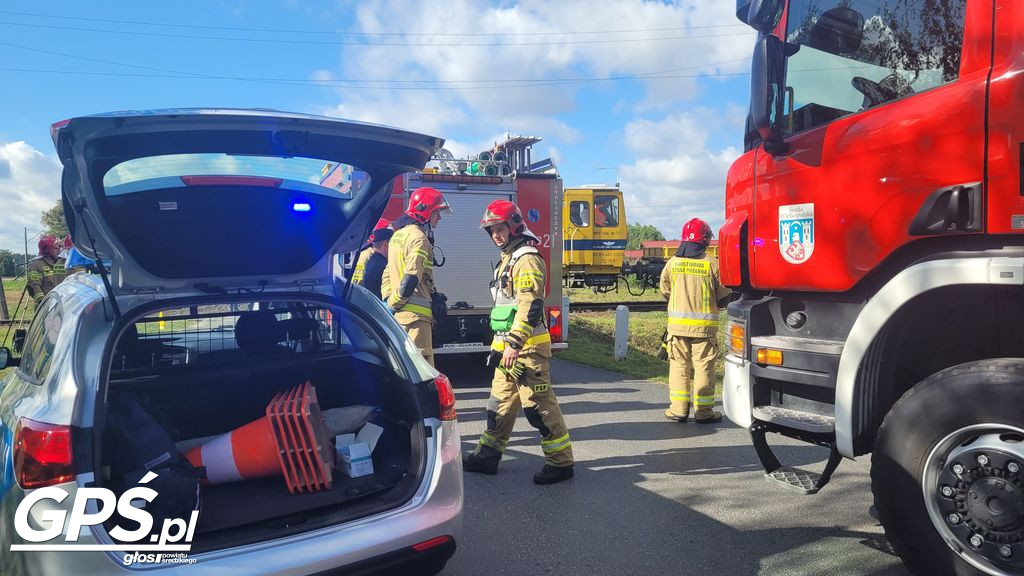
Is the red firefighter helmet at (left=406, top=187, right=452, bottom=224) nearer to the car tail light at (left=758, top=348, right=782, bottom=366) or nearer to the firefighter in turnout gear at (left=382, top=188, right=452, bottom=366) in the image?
the firefighter in turnout gear at (left=382, top=188, right=452, bottom=366)

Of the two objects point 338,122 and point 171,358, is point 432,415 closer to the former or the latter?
point 338,122

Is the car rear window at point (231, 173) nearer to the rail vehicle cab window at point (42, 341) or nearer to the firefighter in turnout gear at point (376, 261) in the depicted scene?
the rail vehicle cab window at point (42, 341)

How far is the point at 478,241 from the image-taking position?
321 inches

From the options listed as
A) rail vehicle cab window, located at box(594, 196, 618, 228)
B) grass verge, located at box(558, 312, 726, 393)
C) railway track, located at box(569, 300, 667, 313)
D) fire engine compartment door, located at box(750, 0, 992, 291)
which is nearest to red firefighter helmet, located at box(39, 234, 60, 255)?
grass verge, located at box(558, 312, 726, 393)

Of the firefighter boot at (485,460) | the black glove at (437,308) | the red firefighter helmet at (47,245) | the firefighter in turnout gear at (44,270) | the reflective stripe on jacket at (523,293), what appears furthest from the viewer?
the red firefighter helmet at (47,245)

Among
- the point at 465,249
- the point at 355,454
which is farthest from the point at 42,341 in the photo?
the point at 465,249

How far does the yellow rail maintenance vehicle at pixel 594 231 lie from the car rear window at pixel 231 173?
17123mm

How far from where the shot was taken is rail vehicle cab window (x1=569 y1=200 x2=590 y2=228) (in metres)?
19.9

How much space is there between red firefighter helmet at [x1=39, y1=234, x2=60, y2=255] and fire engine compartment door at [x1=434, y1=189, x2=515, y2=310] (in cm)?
567

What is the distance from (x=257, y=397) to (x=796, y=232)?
2823 millimetres

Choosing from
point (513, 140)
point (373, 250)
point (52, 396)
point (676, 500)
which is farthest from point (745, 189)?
point (513, 140)

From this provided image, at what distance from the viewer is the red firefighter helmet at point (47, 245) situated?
9047 millimetres

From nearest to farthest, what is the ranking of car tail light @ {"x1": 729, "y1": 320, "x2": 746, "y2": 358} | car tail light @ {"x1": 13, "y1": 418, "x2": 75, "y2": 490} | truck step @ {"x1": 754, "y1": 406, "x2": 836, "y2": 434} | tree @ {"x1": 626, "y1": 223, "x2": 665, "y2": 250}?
1. car tail light @ {"x1": 13, "y1": 418, "x2": 75, "y2": 490}
2. truck step @ {"x1": 754, "y1": 406, "x2": 836, "y2": 434}
3. car tail light @ {"x1": 729, "y1": 320, "x2": 746, "y2": 358}
4. tree @ {"x1": 626, "y1": 223, "x2": 665, "y2": 250}

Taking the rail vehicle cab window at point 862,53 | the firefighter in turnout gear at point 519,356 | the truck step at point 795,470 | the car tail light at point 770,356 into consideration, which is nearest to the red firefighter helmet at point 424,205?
the firefighter in turnout gear at point 519,356
